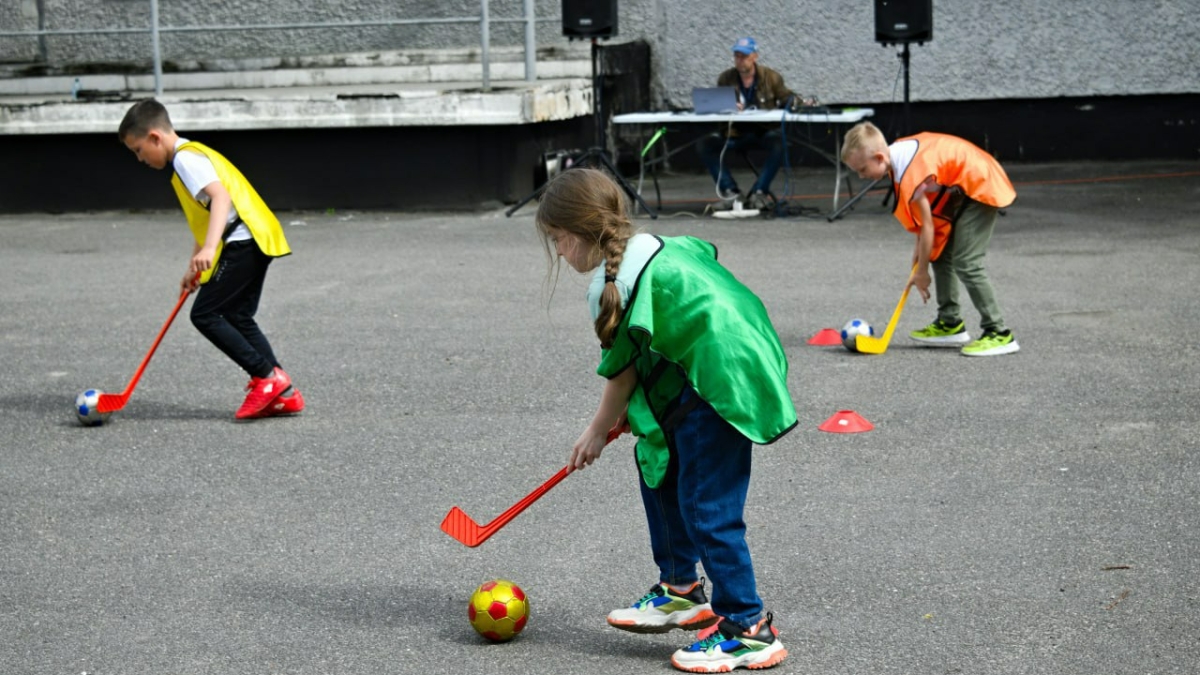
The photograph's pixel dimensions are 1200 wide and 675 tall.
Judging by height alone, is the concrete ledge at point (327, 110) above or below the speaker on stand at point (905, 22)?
below

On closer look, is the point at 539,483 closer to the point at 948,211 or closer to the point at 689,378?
the point at 689,378

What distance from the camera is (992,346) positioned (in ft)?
23.2

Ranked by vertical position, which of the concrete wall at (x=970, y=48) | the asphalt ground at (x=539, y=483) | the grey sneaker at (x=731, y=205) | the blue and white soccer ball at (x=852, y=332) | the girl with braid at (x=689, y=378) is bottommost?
the asphalt ground at (x=539, y=483)

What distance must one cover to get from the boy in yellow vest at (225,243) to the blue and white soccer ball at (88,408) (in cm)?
52

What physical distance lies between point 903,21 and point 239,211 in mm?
7583

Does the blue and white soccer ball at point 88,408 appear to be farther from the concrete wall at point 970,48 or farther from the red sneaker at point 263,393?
the concrete wall at point 970,48

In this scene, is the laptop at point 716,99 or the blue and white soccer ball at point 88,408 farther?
the laptop at point 716,99

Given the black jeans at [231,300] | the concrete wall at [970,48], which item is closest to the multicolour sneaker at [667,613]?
the black jeans at [231,300]

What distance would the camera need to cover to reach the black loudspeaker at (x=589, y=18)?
482 inches

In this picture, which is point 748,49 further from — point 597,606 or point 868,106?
point 597,606

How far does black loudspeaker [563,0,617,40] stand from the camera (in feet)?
40.2

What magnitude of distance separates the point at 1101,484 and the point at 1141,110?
35.7 ft

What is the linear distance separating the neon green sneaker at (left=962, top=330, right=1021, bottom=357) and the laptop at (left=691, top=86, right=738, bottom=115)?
5362 mm

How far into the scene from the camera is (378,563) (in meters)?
4.44
